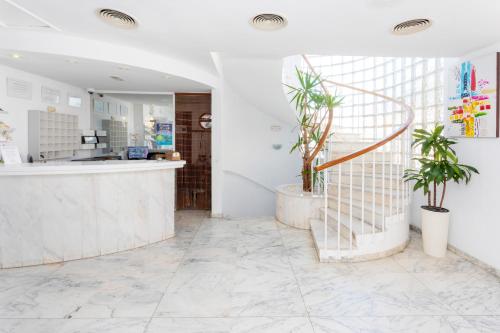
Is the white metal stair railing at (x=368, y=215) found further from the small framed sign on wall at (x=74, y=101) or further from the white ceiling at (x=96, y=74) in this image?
the small framed sign on wall at (x=74, y=101)

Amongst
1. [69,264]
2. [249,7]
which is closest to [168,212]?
[69,264]

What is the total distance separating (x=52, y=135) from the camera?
489 centimetres

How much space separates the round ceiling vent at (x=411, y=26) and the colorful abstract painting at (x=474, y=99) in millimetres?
910

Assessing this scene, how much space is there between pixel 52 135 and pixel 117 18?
2887 millimetres

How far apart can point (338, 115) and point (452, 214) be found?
293 cm

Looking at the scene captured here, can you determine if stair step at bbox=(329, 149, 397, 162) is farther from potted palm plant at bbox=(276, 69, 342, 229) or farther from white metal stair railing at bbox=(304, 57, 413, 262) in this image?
potted palm plant at bbox=(276, 69, 342, 229)

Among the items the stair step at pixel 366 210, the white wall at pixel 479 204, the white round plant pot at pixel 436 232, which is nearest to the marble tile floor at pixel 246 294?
the white round plant pot at pixel 436 232

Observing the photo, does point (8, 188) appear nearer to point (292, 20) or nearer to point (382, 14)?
point (292, 20)

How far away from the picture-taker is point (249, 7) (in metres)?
2.54

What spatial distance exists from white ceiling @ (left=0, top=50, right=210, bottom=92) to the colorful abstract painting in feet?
11.9

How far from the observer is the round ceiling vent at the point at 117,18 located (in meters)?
2.79

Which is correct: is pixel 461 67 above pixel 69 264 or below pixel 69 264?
above

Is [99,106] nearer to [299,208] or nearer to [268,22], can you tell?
[299,208]

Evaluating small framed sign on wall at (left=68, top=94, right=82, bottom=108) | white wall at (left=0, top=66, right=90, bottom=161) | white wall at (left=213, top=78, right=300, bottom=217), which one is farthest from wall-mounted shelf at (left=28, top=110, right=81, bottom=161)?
white wall at (left=213, top=78, right=300, bottom=217)
